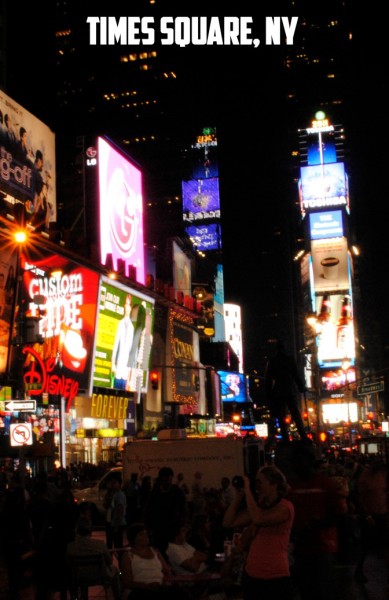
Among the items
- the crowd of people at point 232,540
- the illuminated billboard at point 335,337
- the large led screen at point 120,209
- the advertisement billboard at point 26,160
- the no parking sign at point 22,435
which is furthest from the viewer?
the illuminated billboard at point 335,337

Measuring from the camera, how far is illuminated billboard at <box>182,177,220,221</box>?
11312 centimetres

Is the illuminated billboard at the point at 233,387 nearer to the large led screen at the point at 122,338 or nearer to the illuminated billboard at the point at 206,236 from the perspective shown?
the illuminated billboard at the point at 206,236

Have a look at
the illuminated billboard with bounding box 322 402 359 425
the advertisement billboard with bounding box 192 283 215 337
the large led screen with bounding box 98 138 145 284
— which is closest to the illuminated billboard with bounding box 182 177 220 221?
the advertisement billboard with bounding box 192 283 215 337

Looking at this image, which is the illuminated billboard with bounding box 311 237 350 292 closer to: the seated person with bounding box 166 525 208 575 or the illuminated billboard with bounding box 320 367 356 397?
the illuminated billboard with bounding box 320 367 356 397

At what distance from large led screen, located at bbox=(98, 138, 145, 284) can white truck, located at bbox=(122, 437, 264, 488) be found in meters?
22.0

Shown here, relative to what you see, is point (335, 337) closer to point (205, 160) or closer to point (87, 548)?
point (205, 160)

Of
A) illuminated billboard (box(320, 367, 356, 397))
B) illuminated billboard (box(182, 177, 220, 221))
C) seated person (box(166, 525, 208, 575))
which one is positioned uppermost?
illuminated billboard (box(182, 177, 220, 221))

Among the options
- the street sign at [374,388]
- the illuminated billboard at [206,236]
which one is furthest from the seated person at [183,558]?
the illuminated billboard at [206,236]

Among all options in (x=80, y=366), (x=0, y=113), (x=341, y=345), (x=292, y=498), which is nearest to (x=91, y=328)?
(x=80, y=366)

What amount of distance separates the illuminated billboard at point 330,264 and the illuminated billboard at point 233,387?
43.4 meters

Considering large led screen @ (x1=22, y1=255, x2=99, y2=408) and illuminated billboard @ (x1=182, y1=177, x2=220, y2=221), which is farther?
illuminated billboard @ (x1=182, y1=177, x2=220, y2=221)

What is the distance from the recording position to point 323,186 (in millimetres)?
141250

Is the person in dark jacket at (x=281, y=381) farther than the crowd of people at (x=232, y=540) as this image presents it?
Yes

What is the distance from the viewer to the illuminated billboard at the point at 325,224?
133750mm
